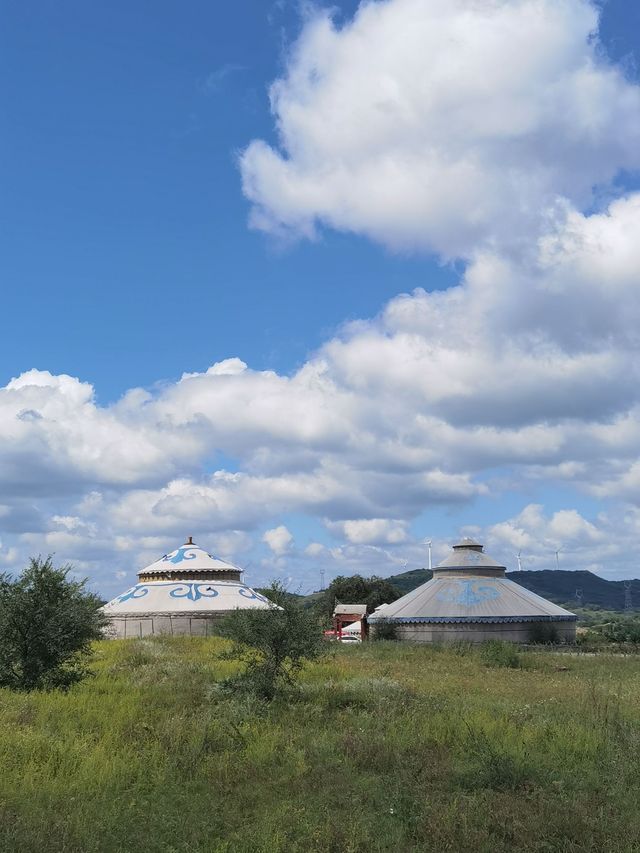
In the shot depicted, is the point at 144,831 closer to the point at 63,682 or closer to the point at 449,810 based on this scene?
the point at 449,810

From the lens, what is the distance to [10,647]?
1944cm

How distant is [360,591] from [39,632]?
255ft

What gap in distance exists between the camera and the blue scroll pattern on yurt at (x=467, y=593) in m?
47.5

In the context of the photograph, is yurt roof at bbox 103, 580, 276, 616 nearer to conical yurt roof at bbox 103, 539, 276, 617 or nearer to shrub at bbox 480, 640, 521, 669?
conical yurt roof at bbox 103, 539, 276, 617

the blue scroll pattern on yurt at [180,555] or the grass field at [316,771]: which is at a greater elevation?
the blue scroll pattern on yurt at [180,555]

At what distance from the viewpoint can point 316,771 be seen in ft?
37.1

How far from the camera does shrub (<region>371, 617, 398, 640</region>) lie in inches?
1866

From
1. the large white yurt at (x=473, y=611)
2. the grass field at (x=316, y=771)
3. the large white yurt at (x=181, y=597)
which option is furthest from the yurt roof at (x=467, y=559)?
the grass field at (x=316, y=771)

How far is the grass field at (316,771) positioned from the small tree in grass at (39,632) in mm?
Answer: 1479

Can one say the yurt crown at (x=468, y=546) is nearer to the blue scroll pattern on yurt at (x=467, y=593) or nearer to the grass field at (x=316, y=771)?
the blue scroll pattern on yurt at (x=467, y=593)

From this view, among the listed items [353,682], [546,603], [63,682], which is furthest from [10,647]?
[546,603]

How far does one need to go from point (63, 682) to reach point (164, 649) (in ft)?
38.9

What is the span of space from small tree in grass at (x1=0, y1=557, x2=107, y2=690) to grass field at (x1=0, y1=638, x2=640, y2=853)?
1.48m

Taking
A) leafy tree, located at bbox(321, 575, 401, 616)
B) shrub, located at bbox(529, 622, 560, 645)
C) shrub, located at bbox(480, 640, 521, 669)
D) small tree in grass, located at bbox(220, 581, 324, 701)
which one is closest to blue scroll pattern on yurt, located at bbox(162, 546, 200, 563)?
shrub, located at bbox(480, 640, 521, 669)
